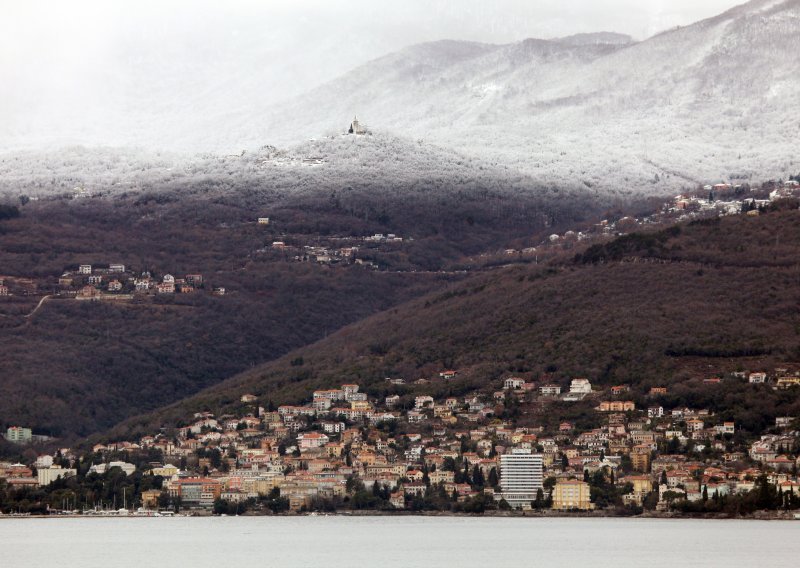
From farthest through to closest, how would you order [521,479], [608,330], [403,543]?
1. [608,330]
2. [521,479]
3. [403,543]

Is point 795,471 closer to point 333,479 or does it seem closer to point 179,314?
point 333,479

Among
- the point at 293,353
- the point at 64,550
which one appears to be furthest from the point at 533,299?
the point at 64,550

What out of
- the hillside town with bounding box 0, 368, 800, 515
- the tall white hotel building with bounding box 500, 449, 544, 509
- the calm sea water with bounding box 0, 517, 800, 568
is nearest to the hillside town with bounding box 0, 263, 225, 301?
the hillside town with bounding box 0, 368, 800, 515

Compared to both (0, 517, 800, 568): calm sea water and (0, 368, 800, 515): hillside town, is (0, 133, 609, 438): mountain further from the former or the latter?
(0, 517, 800, 568): calm sea water

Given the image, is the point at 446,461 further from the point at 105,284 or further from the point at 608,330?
the point at 105,284

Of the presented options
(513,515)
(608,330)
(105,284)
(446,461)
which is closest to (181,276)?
(105,284)

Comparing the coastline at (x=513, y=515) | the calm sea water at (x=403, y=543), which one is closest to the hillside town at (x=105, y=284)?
the coastline at (x=513, y=515)
